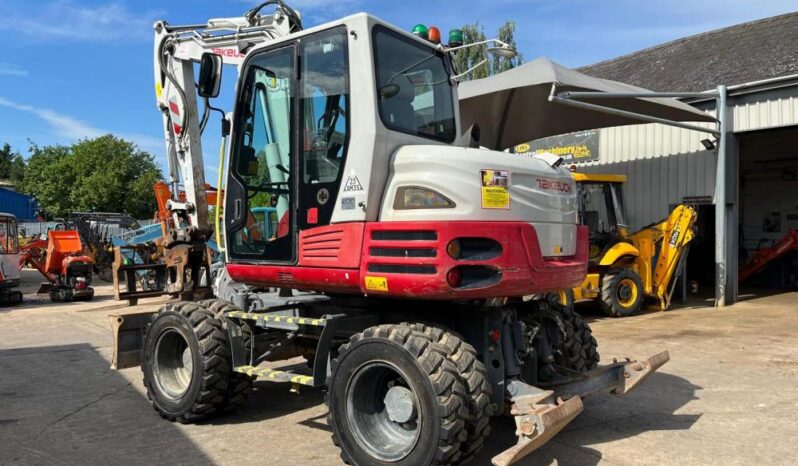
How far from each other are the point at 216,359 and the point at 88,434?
1219mm

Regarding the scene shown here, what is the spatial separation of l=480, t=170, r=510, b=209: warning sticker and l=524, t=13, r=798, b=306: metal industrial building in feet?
34.1

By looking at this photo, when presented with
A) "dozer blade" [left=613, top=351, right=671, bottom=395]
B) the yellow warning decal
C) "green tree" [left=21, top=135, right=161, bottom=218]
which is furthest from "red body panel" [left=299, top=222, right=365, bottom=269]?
"green tree" [left=21, top=135, right=161, bottom=218]

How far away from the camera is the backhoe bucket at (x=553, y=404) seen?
3629 mm

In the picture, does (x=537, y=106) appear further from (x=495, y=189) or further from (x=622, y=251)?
(x=495, y=189)

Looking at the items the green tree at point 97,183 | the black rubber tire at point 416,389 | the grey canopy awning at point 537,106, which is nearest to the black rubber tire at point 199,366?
the black rubber tire at point 416,389

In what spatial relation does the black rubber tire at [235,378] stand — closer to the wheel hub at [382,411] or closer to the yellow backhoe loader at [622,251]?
the wheel hub at [382,411]

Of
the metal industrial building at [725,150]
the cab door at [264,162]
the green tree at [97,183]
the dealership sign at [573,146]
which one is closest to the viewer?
the cab door at [264,162]

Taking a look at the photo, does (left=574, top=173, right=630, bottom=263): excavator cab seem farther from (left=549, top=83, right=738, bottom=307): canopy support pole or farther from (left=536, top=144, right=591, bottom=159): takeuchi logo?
(left=536, top=144, right=591, bottom=159): takeuchi logo

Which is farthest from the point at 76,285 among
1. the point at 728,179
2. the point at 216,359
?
the point at 728,179

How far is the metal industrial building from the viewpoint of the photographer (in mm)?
12633

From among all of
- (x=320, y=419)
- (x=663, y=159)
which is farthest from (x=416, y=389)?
(x=663, y=159)

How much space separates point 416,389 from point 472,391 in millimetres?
347

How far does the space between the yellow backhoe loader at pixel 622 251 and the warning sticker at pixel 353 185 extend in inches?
287

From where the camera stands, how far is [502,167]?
4109 millimetres
